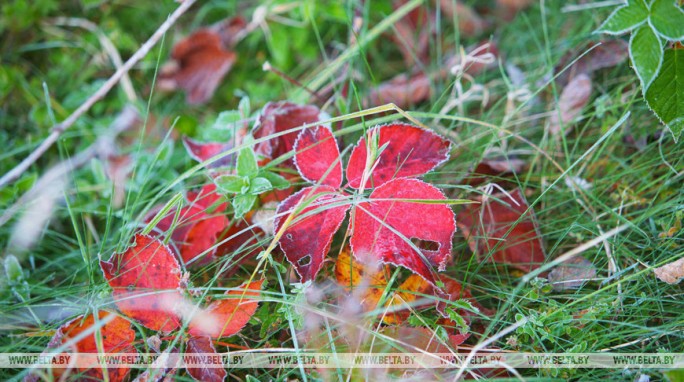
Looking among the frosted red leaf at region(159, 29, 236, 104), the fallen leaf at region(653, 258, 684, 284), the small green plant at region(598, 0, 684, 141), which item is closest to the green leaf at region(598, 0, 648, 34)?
the small green plant at region(598, 0, 684, 141)

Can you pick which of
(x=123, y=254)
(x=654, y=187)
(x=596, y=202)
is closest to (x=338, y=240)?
(x=123, y=254)

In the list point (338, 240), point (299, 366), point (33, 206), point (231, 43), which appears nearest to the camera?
point (299, 366)

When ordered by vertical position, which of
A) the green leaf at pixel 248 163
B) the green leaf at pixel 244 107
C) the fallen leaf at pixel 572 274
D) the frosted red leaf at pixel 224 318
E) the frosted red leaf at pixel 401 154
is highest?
the green leaf at pixel 244 107

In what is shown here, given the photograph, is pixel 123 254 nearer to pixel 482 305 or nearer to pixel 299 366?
pixel 299 366

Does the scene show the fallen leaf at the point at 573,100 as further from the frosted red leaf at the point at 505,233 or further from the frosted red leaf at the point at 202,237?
the frosted red leaf at the point at 202,237

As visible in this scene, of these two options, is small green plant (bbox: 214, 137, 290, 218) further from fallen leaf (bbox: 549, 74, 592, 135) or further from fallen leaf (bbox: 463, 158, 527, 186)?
fallen leaf (bbox: 549, 74, 592, 135)

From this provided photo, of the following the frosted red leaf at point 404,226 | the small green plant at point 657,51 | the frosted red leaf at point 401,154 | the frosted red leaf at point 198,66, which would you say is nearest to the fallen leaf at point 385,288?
the frosted red leaf at point 404,226
